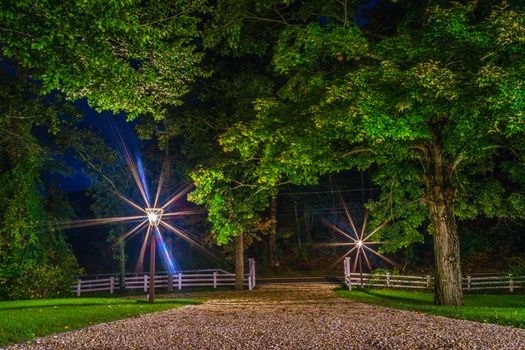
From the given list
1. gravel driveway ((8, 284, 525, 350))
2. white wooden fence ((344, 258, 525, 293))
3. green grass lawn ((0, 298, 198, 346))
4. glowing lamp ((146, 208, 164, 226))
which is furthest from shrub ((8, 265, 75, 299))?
white wooden fence ((344, 258, 525, 293))

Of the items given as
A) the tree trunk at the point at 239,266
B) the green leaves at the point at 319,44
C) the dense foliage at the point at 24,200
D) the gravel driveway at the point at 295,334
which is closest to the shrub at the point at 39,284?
the dense foliage at the point at 24,200

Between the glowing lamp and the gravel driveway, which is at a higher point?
the glowing lamp

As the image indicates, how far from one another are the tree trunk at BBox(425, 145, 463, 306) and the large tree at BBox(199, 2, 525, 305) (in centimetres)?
3

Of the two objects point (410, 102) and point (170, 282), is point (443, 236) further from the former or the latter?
point (170, 282)

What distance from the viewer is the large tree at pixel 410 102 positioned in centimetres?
1011

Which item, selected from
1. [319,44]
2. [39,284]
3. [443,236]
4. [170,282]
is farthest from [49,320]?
[170,282]

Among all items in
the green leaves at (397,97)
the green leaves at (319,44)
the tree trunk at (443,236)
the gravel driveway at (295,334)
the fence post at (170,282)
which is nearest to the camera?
the gravel driveway at (295,334)

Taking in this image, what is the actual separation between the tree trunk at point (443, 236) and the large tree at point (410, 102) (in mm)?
33

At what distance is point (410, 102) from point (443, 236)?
552cm

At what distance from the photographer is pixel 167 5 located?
11.4 m

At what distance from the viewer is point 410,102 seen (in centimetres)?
1077

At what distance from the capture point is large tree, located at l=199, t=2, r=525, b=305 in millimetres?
10109

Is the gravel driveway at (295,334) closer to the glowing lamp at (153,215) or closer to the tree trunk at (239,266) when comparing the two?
the glowing lamp at (153,215)

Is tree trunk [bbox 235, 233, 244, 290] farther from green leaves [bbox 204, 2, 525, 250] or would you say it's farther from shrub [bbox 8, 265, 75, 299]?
green leaves [bbox 204, 2, 525, 250]
